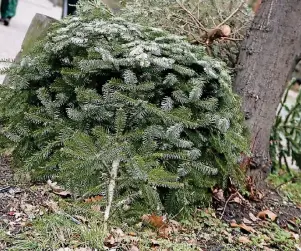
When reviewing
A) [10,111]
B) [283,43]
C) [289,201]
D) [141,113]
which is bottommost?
[289,201]

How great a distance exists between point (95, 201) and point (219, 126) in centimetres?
97

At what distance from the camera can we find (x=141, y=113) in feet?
9.55

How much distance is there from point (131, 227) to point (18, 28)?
769 cm

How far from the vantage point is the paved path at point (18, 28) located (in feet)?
24.9

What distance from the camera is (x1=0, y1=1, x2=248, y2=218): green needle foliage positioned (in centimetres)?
271

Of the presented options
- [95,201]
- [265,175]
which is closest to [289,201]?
[265,175]

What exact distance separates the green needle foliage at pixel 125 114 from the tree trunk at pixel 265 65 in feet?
2.01

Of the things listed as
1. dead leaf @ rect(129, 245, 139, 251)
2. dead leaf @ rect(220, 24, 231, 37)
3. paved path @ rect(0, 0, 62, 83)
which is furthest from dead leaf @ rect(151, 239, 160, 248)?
paved path @ rect(0, 0, 62, 83)

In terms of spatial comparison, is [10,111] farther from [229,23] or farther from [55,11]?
[55,11]

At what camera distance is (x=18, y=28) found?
9.48 meters

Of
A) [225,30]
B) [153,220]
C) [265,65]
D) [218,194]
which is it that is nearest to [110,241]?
[153,220]

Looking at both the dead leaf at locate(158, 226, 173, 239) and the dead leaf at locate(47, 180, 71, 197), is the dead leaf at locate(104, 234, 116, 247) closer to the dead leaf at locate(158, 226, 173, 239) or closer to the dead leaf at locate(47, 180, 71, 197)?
the dead leaf at locate(158, 226, 173, 239)

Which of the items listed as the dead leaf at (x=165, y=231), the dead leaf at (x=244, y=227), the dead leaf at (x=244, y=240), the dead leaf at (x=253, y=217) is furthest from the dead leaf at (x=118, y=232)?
the dead leaf at (x=253, y=217)

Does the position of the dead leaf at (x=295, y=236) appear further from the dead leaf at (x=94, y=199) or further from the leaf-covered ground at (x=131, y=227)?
the dead leaf at (x=94, y=199)
